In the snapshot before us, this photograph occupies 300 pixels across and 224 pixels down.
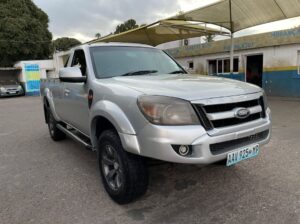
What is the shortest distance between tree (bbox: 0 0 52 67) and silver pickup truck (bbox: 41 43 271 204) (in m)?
26.8

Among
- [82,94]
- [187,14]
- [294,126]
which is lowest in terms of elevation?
[294,126]

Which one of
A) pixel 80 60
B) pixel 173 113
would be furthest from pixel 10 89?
pixel 173 113

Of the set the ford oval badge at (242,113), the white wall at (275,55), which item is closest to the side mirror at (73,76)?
the ford oval badge at (242,113)

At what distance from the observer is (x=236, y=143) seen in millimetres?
2822

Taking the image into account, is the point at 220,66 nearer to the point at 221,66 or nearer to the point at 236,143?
the point at 221,66

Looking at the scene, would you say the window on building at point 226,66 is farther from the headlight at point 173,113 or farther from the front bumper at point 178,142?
the headlight at point 173,113

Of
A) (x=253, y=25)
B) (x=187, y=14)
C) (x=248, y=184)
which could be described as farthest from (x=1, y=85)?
(x=248, y=184)

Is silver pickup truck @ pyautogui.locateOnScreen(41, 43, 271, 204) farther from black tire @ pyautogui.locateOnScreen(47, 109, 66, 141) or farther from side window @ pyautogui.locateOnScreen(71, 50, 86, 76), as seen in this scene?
black tire @ pyautogui.locateOnScreen(47, 109, 66, 141)

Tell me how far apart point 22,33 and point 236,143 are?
29.0 meters

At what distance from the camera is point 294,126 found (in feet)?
23.1

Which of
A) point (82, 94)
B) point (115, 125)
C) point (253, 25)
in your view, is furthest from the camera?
point (253, 25)

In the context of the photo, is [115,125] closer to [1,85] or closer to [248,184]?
[248,184]

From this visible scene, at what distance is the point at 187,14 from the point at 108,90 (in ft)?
28.8

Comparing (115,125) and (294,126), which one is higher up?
(115,125)
